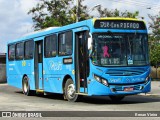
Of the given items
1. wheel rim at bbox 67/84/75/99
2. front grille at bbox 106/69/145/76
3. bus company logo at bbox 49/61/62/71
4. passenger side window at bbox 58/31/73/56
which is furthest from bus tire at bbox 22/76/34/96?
front grille at bbox 106/69/145/76

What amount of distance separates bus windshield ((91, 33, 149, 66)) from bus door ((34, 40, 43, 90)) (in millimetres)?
5465

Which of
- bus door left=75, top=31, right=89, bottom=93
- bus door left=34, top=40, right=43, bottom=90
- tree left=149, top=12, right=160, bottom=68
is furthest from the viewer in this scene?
tree left=149, top=12, right=160, bottom=68

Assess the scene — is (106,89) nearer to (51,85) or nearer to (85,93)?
(85,93)

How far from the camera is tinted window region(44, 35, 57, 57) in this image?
1895 cm

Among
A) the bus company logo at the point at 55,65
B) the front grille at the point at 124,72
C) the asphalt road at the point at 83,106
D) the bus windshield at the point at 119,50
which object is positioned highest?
the bus windshield at the point at 119,50

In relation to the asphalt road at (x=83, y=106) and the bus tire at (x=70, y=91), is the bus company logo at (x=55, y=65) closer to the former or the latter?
the bus tire at (x=70, y=91)

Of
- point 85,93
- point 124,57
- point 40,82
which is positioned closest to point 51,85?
point 40,82

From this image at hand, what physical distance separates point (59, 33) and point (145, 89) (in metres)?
4.64

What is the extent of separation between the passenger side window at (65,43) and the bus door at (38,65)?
2.56 meters

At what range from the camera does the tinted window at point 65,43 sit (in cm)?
1747

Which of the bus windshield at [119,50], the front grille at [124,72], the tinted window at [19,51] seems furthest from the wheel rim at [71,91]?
the tinted window at [19,51]

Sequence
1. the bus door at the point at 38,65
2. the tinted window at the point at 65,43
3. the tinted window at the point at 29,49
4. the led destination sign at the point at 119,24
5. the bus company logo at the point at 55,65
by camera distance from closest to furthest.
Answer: the led destination sign at the point at 119,24, the tinted window at the point at 65,43, the bus company logo at the point at 55,65, the bus door at the point at 38,65, the tinted window at the point at 29,49

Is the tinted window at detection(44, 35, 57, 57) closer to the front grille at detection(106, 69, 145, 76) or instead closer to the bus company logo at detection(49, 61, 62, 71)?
the bus company logo at detection(49, 61, 62, 71)

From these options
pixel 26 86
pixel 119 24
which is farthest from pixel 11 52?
pixel 119 24
